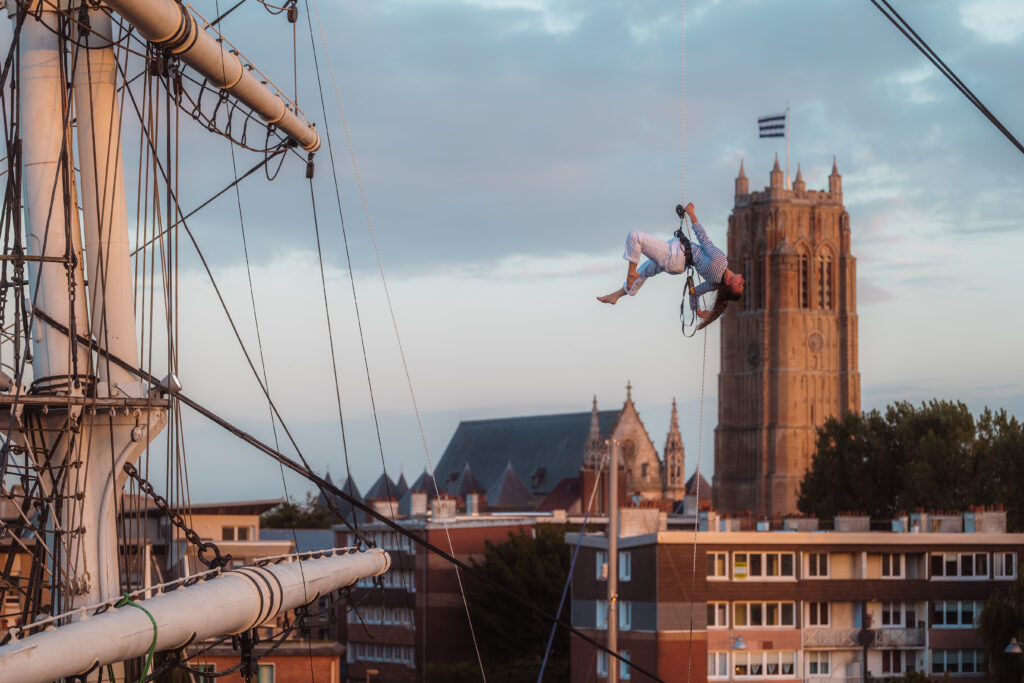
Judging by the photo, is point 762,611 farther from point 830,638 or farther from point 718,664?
point 830,638

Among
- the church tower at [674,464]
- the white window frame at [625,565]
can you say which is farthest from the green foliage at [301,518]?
the white window frame at [625,565]

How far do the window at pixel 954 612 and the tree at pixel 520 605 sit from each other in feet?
61.1

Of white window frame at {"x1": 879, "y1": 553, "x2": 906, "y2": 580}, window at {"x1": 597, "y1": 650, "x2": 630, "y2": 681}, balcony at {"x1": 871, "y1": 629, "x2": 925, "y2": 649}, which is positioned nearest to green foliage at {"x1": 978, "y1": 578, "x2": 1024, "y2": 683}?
balcony at {"x1": 871, "y1": 629, "x2": 925, "y2": 649}

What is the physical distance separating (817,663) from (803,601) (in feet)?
7.80

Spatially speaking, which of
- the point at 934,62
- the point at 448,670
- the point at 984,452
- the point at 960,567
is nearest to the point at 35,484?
the point at 934,62

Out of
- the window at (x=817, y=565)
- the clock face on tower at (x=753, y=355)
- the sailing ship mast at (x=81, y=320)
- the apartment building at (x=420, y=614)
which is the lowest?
the apartment building at (x=420, y=614)

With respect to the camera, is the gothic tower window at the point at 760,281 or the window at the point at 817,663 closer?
the window at the point at 817,663

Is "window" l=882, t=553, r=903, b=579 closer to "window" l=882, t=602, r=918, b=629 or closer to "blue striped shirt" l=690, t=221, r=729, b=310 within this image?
"window" l=882, t=602, r=918, b=629

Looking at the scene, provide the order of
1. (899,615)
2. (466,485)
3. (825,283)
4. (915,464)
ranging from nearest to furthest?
(899,615) < (915,464) < (466,485) < (825,283)

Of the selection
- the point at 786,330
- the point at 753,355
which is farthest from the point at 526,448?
the point at 786,330

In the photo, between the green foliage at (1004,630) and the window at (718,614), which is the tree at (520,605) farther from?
the green foliage at (1004,630)

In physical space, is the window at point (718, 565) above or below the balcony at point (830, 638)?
above

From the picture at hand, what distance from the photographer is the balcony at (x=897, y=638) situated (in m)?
57.5

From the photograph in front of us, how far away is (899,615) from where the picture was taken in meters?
58.2
